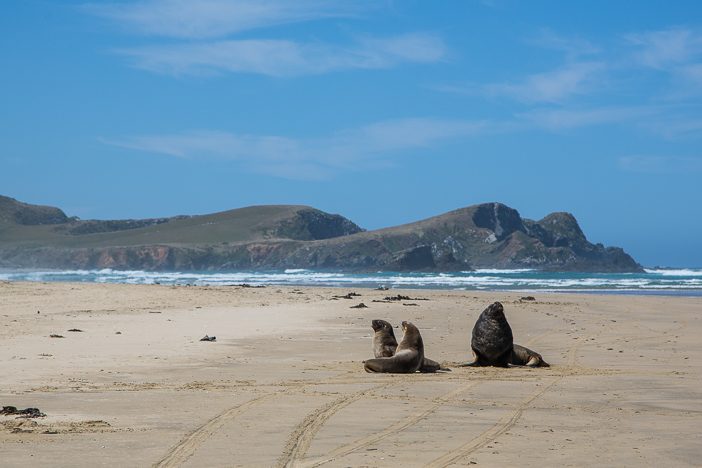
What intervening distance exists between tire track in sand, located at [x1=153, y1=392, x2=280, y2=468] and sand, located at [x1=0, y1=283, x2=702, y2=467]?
2 cm

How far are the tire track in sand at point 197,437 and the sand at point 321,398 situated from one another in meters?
0.02

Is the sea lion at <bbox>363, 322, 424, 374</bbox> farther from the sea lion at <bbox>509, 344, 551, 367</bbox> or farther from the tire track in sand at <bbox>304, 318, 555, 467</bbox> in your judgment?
the sea lion at <bbox>509, 344, 551, 367</bbox>

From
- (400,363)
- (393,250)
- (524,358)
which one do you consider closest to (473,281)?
(524,358)

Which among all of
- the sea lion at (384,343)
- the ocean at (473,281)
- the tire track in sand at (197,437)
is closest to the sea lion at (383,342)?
the sea lion at (384,343)

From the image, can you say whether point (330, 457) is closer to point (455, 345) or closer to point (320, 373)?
point (320, 373)

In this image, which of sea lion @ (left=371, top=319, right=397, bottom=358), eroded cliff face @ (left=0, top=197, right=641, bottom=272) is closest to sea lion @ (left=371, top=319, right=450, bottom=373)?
sea lion @ (left=371, top=319, right=397, bottom=358)

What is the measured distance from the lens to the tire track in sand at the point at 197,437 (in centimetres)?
600

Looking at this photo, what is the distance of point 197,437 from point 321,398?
2272 mm

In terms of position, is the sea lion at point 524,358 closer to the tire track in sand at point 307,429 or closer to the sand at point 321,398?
the sand at point 321,398

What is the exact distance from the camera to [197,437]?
22.3 feet

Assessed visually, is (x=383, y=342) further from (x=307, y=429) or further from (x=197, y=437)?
(x=197, y=437)

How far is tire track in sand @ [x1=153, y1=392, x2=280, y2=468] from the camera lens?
600cm

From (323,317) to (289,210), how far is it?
411 ft

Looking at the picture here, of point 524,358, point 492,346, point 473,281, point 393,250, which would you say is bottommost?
point 524,358
